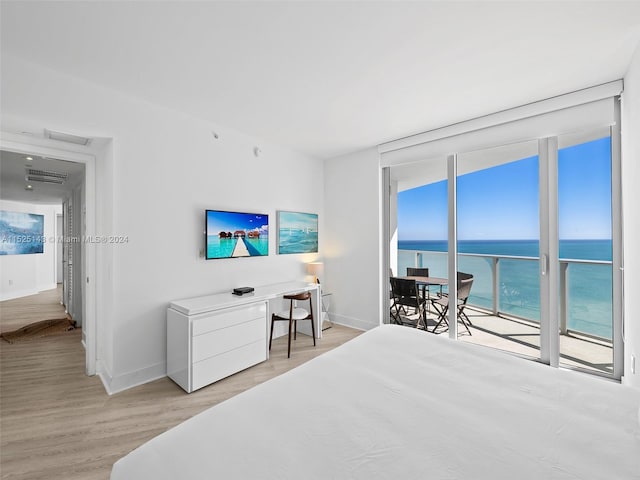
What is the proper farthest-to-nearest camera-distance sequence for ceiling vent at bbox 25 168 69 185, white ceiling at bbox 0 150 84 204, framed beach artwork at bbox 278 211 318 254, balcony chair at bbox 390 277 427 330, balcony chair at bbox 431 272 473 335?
framed beach artwork at bbox 278 211 318 254, ceiling vent at bbox 25 168 69 185, balcony chair at bbox 390 277 427 330, balcony chair at bbox 431 272 473 335, white ceiling at bbox 0 150 84 204

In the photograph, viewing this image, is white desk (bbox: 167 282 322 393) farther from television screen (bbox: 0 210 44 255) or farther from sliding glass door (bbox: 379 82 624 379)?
television screen (bbox: 0 210 44 255)

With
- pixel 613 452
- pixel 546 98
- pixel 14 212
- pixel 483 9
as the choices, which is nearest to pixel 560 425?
pixel 613 452

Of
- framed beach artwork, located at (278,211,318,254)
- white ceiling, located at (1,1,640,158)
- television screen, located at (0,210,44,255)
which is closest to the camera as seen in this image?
white ceiling, located at (1,1,640,158)

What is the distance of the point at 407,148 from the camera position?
3.77m

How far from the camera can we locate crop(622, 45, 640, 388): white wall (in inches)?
77.7

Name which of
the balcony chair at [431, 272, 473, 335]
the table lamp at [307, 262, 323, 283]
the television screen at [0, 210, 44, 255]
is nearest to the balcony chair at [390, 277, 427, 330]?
the balcony chair at [431, 272, 473, 335]

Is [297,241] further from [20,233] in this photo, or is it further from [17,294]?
[17,294]

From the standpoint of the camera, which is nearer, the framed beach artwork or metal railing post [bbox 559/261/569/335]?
metal railing post [bbox 559/261/569/335]

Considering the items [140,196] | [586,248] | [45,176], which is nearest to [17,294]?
[45,176]

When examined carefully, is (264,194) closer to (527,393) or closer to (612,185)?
(527,393)

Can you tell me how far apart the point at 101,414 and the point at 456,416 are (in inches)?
102

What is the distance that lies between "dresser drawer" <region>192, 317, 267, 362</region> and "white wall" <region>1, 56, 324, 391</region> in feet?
1.84

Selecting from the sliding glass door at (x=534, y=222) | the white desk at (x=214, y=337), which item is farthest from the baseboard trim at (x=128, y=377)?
the sliding glass door at (x=534, y=222)

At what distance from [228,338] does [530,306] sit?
3320 millimetres
